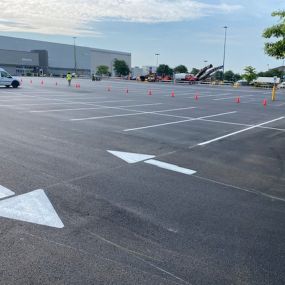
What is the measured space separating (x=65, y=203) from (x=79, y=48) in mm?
153990

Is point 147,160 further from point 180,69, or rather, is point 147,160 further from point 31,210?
point 180,69

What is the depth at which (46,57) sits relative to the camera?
13462 cm

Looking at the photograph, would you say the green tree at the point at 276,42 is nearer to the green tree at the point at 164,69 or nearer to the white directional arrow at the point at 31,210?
the white directional arrow at the point at 31,210

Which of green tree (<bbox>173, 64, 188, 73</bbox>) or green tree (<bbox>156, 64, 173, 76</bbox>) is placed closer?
green tree (<bbox>173, 64, 188, 73</bbox>)

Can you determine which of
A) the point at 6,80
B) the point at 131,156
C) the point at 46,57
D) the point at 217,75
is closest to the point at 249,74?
the point at 217,75

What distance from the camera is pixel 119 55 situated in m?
168

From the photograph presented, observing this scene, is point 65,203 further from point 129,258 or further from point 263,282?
point 263,282

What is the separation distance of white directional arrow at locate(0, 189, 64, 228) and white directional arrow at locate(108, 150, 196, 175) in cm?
269

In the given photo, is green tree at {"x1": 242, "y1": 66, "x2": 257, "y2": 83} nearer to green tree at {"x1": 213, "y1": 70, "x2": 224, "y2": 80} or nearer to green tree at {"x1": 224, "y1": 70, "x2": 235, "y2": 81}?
green tree at {"x1": 213, "y1": 70, "x2": 224, "y2": 80}

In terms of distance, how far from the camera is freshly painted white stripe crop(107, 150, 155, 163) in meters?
7.39

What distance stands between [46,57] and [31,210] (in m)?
140

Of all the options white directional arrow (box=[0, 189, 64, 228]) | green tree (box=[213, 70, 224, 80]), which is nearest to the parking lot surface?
white directional arrow (box=[0, 189, 64, 228])

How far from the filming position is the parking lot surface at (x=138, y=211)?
3387mm

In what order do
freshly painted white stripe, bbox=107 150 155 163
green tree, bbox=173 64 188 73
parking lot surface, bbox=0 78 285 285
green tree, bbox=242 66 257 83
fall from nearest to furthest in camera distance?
parking lot surface, bbox=0 78 285 285 < freshly painted white stripe, bbox=107 150 155 163 < green tree, bbox=242 66 257 83 < green tree, bbox=173 64 188 73
